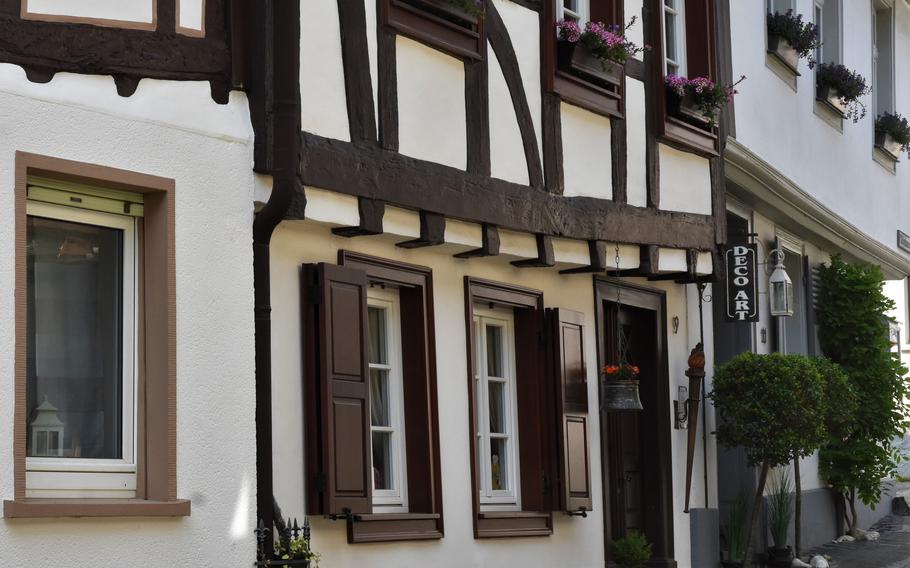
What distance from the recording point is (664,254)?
42.2 feet

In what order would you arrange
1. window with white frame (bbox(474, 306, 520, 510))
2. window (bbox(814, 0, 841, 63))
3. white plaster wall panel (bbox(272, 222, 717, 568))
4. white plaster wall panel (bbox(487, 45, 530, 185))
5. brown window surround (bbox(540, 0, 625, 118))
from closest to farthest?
white plaster wall panel (bbox(272, 222, 717, 568)) < white plaster wall panel (bbox(487, 45, 530, 185)) < window with white frame (bbox(474, 306, 520, 510)) < brown window surround (bbox(540, 0, 625, 118)) < window (bbox(814, 0, 841, 63))

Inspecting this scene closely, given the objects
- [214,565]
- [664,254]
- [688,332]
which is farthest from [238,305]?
[688,332]

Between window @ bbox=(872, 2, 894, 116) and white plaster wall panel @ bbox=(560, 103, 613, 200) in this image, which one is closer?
white plaster wall panel @ bbox=(560, 103, 613, 200)

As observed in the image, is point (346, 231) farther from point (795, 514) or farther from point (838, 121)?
point (838, 121)

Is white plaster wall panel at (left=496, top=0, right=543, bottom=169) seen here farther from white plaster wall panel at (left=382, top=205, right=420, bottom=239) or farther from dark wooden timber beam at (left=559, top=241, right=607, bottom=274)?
white plaster wall panel at (left=382, top=205, right=420, bottom=239)

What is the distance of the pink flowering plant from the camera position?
38.1ft

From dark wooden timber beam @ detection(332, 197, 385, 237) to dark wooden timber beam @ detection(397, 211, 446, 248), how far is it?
1.52ft

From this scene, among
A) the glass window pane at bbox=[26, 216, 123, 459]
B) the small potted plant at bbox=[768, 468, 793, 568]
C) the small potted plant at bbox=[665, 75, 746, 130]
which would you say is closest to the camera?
the glass window pane at bbox=[26, 216, 123, 459]

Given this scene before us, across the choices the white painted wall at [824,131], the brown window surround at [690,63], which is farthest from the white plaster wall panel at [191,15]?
the white painted wall at [824,131]

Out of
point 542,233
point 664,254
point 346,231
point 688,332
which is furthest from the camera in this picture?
point 688,332

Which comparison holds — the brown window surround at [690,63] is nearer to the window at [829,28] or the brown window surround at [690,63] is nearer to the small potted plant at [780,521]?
the small potted plant at [780,521]

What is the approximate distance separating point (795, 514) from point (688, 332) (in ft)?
8.04

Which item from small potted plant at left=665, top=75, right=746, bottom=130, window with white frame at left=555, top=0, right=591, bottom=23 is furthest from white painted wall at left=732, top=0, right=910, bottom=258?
window with white frame at left=555, top=0, right=591, bottom=23

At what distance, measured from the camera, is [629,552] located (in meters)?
12.7
